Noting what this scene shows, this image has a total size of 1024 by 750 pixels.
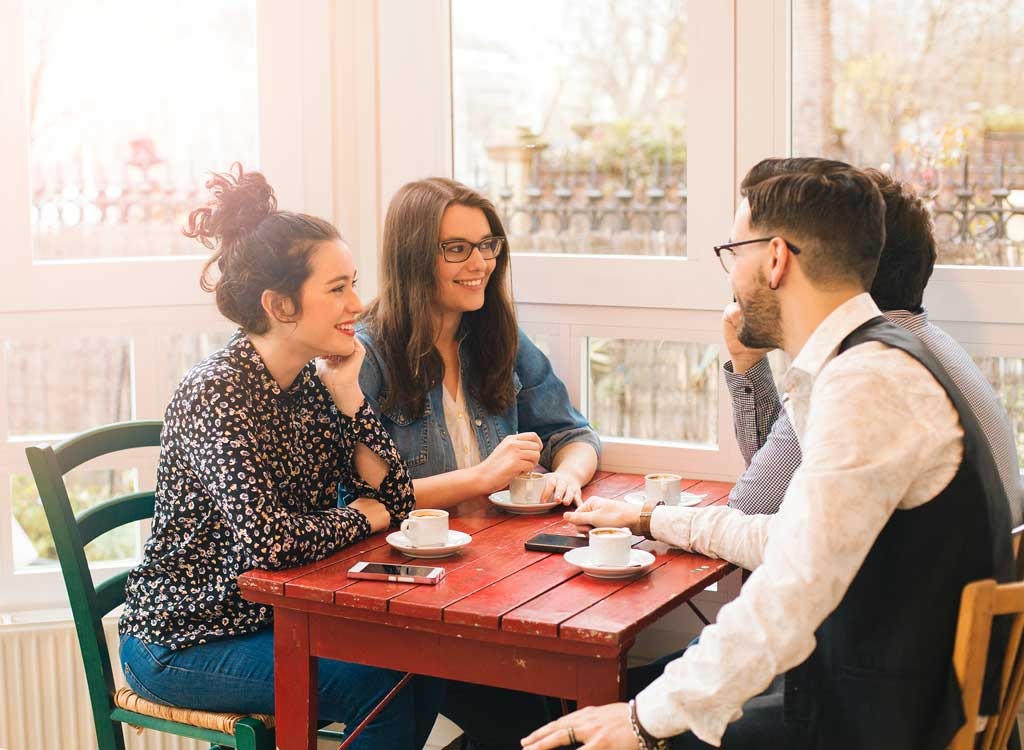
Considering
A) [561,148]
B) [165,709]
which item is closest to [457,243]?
[561,148]

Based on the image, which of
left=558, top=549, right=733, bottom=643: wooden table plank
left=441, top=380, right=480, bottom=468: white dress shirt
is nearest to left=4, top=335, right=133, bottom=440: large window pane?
left=441, top=380, right=480, bottom=468: white dress shirt

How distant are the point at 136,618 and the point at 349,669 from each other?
412 millimetres

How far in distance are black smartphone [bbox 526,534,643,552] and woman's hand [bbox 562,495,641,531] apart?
0.03m

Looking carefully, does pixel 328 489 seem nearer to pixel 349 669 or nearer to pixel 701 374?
pixel 349 669

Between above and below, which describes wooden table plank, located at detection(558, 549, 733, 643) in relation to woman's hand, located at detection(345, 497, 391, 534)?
below

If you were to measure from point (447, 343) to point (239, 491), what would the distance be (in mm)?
795

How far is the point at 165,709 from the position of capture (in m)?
2.30

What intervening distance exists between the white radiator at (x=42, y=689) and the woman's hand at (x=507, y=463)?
3.34ft

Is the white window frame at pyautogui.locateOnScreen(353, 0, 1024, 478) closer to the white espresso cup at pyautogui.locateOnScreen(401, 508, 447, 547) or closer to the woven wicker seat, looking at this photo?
the white espresso cup at pyautogui.locateOnScreen(401, 508, 447, 547)

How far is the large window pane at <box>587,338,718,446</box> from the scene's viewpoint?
2883 millimetres

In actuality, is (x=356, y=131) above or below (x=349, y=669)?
above

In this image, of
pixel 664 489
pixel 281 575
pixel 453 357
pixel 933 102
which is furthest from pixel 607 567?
pixel 933 102

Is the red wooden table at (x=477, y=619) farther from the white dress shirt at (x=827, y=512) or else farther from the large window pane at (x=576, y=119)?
the large window pane at (x=576, y=119)

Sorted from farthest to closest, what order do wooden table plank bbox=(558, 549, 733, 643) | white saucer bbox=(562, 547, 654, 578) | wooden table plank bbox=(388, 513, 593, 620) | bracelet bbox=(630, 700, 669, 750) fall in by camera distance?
white saucer bbox=(562, 547, 654, 578), wooden table plank bbox=(388, 513, 593, 620), wooden table plank bbox=(558, 549, 733, 643), bracelet bbox=(630, 700, 669, 750)
